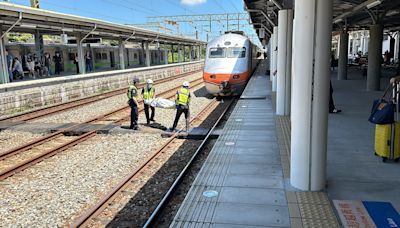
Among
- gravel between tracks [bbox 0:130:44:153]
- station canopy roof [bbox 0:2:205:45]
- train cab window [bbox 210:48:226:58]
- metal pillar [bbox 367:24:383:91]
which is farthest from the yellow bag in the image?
station canopy roof [bbox 0:2:205:45]

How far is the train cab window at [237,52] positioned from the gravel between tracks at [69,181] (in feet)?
28.4

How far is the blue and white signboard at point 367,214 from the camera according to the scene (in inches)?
160

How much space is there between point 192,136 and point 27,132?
5089 millimetres

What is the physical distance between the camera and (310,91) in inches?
192

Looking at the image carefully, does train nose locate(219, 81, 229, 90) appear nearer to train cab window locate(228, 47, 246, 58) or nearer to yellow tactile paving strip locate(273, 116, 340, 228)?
train cab window locate(228, 47, 246, 58)

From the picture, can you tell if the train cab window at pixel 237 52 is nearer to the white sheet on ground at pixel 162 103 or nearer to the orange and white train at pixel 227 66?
the orange and white train at pixel 227 66

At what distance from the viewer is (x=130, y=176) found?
6992mm

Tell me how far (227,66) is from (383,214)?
43.5 feet

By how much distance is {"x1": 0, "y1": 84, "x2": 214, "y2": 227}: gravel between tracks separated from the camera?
5.64 meters

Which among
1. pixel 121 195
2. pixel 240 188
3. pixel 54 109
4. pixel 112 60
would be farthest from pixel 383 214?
pixel 112 60

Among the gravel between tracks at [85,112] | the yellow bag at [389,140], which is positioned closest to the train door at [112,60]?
the gravel between tracks at [85,112]

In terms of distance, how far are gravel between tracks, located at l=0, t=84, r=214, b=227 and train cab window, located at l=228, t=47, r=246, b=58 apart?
8661mm

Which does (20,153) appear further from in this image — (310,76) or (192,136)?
(310,76)

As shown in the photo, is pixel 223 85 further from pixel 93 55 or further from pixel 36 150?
pixel 93 55
